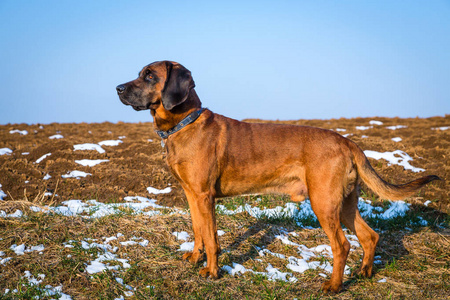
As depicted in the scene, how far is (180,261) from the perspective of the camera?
4355mm

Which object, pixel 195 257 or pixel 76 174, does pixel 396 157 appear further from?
pixel 76 174

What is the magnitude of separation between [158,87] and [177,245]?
2.09 metres

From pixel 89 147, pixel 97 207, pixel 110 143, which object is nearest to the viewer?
pixel 97 207

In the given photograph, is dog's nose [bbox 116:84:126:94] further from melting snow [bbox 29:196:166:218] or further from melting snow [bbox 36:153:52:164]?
melting snow [bbox 36:153:52:164]

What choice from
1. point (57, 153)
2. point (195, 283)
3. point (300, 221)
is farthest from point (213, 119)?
point (57, 153)

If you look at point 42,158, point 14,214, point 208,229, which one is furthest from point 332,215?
point 42,158

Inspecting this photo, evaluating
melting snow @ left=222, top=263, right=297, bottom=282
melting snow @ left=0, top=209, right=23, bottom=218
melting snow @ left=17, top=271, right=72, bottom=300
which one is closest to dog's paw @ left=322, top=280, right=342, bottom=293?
melting snow @ left=222, top=263, right=297, bottom=282

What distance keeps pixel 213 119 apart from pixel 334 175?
1.57 m

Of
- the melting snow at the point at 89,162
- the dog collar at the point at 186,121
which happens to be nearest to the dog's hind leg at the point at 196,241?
the dog collar at the point at 186,121

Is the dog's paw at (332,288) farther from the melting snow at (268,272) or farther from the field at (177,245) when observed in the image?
the melting snow at (268,272)

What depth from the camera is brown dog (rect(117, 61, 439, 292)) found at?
4.02 m

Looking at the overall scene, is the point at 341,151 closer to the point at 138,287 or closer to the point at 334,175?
the point at 334,175

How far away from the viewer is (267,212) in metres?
6.23

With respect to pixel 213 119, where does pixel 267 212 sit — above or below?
below
